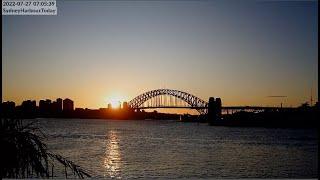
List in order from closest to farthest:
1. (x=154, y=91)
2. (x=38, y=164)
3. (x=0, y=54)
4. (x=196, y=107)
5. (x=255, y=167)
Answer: (x=38, y=164)
(x=0, y=54)
(x=255, y=167)
(x=196, y=107)
(x=154, y=91)

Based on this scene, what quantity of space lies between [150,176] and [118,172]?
120 centimetres

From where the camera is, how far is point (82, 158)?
1332 centimetres

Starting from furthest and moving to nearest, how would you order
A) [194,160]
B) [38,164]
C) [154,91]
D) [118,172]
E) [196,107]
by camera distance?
1. [154,91]
2. [196,107]
3. [194,160]
4. [118,172]
5. [38,164]

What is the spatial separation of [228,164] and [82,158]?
469cm

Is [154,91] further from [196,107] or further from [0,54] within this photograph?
[0,54]

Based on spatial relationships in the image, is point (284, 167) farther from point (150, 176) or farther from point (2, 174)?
point (2, 174)

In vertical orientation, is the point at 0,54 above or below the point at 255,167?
above

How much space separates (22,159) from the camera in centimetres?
154

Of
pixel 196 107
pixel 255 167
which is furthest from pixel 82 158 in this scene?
pixel 196 107

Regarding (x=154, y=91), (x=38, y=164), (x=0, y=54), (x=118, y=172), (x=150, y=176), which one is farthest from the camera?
(x=154, y=91)

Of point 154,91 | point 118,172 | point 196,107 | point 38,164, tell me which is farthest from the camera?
point 154,91

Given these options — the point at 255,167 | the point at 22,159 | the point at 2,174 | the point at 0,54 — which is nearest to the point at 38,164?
the point at 22,159

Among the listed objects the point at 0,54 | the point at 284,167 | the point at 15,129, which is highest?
the point at 0,54

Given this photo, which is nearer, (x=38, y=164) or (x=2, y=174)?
(x=38, y=164)
